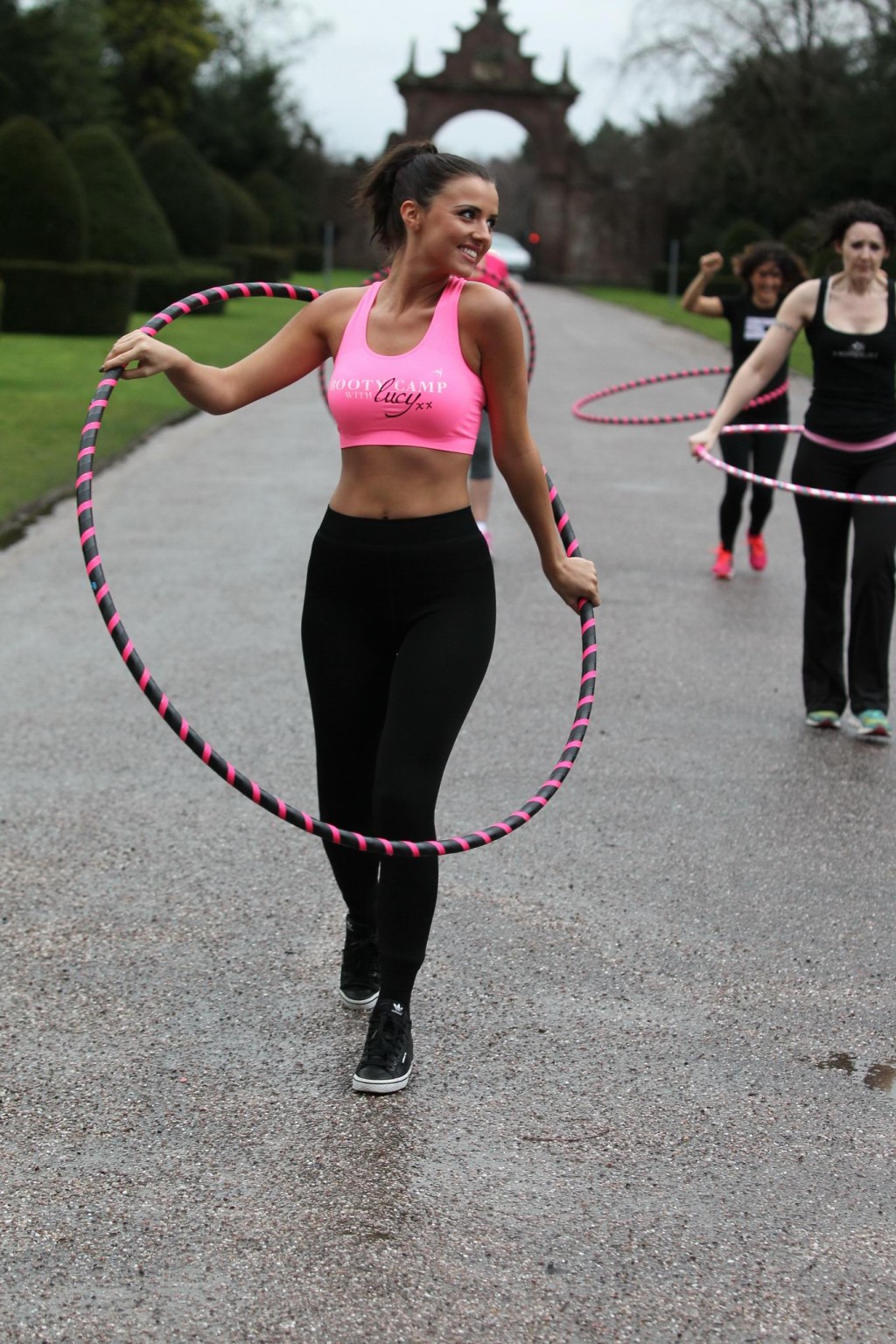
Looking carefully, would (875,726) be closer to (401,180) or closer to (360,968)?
(360,968)

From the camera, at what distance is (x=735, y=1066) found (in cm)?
429

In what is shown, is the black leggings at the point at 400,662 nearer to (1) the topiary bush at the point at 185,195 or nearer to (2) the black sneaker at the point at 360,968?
(2) the black sneaker at the point at 360,968

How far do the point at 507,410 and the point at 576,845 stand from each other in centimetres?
230

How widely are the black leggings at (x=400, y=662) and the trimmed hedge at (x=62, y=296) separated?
24.2m

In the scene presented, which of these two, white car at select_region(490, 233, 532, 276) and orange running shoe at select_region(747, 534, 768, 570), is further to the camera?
white car at select_region(490, 233, 532, 276)

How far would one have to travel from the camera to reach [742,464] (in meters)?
11.0

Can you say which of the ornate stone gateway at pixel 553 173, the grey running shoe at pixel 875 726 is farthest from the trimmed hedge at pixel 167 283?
the ornate stone gateway at pixel 553 173

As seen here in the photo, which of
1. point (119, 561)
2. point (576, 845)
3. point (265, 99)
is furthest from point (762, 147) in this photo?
point (576, 845)

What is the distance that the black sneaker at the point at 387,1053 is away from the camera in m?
4.09

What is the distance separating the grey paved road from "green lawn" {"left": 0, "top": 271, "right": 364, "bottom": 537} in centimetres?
510

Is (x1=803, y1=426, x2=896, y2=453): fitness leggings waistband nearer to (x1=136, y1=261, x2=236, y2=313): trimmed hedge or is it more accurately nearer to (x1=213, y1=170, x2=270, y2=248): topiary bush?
(x1=136, y1=261, x2=236, y2=313): trimmed hedge

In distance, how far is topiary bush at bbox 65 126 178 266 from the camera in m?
32.0

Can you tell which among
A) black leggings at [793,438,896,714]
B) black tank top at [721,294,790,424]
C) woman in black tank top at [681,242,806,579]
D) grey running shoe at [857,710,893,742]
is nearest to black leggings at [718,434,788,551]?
woman in black tank top at [681,242,806,579]

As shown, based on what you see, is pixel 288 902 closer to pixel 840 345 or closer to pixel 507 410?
pixel 507 410
